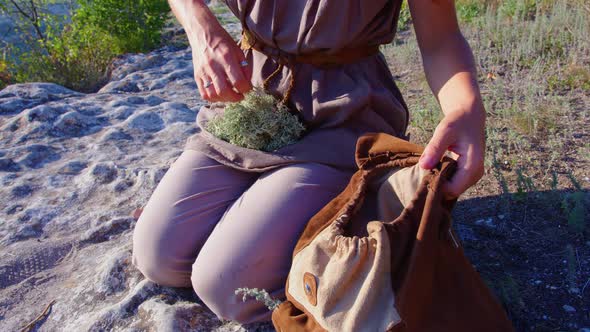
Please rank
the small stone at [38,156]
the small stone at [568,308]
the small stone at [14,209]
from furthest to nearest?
1. the small stone at [38,156]
2. the small stone at [14,209]
3. the small stone at [568,308]

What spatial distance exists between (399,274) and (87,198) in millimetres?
2206

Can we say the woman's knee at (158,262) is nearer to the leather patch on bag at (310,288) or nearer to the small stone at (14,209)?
the leather patch on bag at (310,288)

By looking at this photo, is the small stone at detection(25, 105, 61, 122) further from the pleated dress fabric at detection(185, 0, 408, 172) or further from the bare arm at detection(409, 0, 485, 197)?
the bare arm at detection(409, 0, 485, 197)

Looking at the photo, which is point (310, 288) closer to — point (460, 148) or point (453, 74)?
point (460, 148)

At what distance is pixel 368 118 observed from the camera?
205cm

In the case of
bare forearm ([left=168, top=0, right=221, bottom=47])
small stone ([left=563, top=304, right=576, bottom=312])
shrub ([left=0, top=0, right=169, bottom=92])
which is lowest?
shrub ([left=0, top=0, right=169, bottom=92])

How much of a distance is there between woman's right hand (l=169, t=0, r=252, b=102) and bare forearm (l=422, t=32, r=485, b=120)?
0.67 metres

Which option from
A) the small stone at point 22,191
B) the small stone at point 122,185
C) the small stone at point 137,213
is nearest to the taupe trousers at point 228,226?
the small stone at point 137,213

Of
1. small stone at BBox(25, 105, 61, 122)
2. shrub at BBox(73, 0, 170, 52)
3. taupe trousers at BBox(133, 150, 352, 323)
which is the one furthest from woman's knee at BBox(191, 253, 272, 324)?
shrub at BBox(73, 0, 170, 52)

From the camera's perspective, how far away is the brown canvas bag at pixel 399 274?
4.57 feet

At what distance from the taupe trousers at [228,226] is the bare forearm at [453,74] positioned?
457 mm

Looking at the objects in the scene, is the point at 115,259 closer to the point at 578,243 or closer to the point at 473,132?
the point at 473,132

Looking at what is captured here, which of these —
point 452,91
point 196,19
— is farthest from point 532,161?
point 196,19

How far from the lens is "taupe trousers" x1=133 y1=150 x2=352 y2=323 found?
1876 mm
